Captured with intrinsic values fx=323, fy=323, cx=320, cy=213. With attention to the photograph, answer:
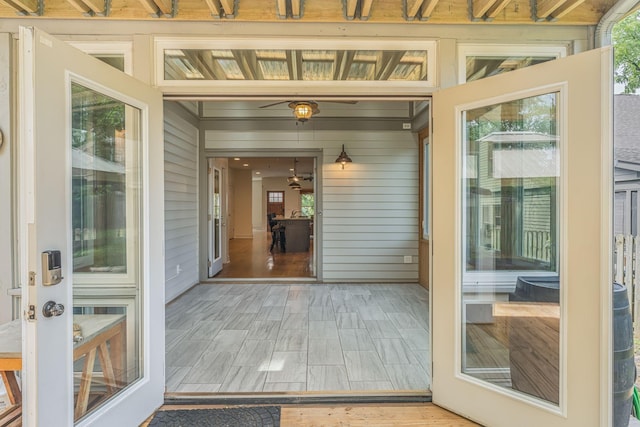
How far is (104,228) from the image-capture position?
77.6 inches

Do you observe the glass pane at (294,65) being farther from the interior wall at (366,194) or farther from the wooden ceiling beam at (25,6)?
the interior wall at (366,194)

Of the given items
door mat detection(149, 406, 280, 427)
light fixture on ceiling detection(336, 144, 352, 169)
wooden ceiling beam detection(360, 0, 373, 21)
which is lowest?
door mat detection(149, 406, 280, 427)

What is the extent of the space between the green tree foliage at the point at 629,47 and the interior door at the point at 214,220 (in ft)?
24.7

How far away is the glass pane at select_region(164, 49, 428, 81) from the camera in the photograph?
220cm

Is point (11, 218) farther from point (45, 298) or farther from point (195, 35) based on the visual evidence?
point (195, 35)

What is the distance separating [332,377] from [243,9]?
8.90ft

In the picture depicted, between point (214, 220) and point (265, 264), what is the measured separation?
172cm

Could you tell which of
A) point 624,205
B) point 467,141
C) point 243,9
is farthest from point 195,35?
point 624,205

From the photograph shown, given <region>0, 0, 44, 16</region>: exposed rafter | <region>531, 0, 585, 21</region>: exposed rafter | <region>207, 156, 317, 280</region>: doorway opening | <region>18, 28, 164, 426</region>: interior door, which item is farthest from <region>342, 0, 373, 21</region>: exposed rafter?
<region>207, 156, 317, 280</region>: doorway opening

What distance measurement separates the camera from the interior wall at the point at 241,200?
12758mm

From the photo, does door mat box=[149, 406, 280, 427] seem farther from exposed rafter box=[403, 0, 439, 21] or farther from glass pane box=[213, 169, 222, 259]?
glass pane box=[213, 169, 222, 259]

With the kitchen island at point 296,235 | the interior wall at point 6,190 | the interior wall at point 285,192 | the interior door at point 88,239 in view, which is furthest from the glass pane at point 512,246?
the interior wall at point 285,192

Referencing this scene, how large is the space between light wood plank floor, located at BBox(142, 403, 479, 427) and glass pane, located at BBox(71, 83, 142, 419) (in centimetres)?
45

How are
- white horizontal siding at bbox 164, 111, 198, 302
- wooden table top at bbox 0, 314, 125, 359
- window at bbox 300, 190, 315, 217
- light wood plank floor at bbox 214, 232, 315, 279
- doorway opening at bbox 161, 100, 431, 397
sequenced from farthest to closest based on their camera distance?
window at bbox 300, 190, 315, 217 < light wood plank floor at bbox 214, 232, 315, 279 < white horizontal siding at bbox 164, 111, 198, 302 < doorway opening at bbox 161, 100, 431, 397 < wooden table top at bbox 0, 314, 125, 359
